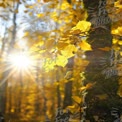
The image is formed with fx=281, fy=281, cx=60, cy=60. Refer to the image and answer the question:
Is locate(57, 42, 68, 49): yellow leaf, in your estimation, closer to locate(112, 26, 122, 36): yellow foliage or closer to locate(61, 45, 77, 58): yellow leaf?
locate(61, 45, 77, 58): yellow leaf

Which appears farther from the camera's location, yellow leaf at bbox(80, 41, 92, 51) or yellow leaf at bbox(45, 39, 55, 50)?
yellow leaf at bbox(45, 39, 55, 50)

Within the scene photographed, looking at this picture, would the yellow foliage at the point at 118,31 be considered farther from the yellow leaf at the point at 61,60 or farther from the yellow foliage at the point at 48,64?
the yellow foliage at the point at 48,64

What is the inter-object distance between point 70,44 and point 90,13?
3.33 feet

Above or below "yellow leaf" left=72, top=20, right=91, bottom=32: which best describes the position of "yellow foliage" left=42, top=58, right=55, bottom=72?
below

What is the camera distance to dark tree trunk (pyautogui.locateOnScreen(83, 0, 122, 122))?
9.68 feet

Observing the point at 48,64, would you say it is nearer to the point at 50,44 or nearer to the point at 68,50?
the point at 50,44

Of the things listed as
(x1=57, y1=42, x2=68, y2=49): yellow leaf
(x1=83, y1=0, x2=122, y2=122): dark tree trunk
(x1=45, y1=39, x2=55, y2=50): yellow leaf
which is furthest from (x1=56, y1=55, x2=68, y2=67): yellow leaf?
(x1=83, y1=0, x2=122, y2=122): dark tree trunk

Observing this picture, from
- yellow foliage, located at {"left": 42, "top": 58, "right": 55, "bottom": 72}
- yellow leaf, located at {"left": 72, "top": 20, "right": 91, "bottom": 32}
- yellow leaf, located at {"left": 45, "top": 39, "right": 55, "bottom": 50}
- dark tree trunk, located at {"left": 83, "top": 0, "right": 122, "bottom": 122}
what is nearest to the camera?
yellow leaf, located at {"left": 72, "top": 20, "right": 91, "bottom": 32}

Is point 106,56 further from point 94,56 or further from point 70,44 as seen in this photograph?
point 70,44

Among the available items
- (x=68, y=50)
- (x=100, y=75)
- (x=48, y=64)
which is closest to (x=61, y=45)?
(x=68, y=50)

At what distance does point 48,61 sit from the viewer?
113 inches

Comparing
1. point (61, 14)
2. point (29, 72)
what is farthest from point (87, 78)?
point (29, 72)

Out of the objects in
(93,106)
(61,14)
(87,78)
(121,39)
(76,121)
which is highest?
(61,14)

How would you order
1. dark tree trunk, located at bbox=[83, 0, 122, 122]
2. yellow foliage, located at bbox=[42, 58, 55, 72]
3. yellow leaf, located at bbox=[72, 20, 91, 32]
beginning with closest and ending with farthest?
yellow leaf, located at bbox=[72, 20, 91, 32] < yellow foliage, located at bbox=[42, 58, 55, 72] < dark tree trunk, located at bbox=[83, 0, 122, 122]
